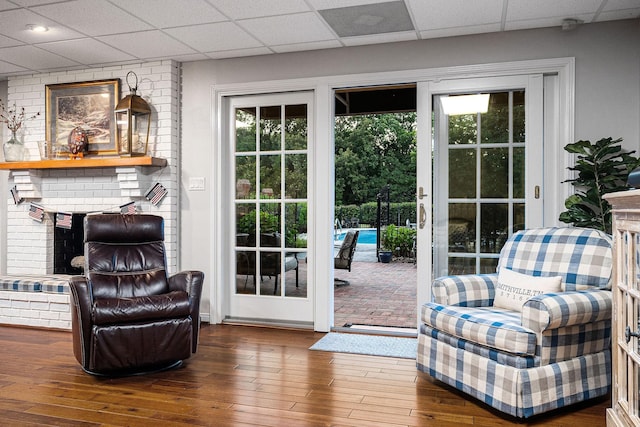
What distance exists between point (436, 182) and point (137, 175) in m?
2.59

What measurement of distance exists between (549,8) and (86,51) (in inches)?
142

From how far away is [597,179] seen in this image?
341 centimetres

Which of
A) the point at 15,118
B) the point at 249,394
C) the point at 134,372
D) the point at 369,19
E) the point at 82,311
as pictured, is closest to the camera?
the point at 249,394

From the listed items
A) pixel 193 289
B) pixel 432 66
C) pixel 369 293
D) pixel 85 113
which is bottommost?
pixel 369 293

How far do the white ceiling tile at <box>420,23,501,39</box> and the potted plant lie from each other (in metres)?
1.05

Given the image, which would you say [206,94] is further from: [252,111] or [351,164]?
[351,164]

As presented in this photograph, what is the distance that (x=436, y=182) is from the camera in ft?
13.4

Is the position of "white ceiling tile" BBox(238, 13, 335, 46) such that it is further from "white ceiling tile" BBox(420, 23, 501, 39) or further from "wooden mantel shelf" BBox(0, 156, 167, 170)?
"wooden mantel shelf" BBox(0, 156, 167, 170)

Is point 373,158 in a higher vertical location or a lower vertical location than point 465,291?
higher

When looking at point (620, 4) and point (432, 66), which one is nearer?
point (620, 4)

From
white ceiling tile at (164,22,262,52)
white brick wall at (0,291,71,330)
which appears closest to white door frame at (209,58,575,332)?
white ceiling tile at (164,22,262,52)

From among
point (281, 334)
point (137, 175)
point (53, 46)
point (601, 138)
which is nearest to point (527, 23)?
point (601, 138)

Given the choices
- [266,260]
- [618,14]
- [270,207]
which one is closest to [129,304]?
[266,260]

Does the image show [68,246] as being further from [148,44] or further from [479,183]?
[479,183]
